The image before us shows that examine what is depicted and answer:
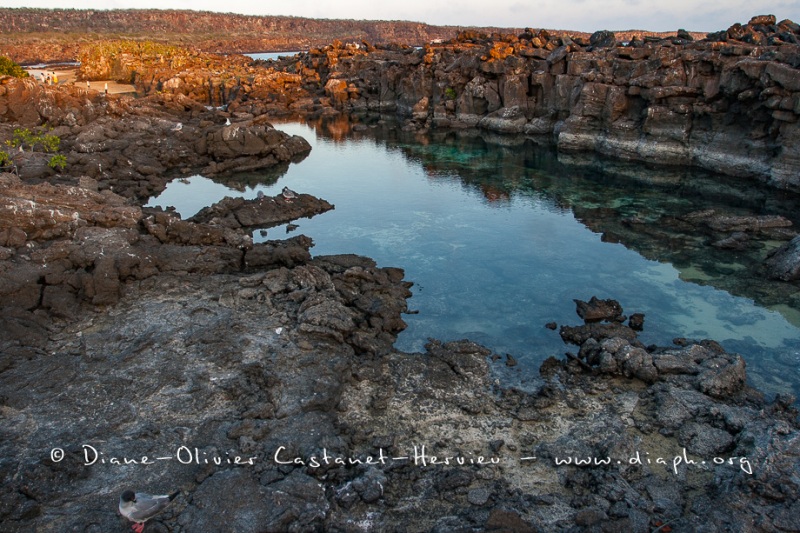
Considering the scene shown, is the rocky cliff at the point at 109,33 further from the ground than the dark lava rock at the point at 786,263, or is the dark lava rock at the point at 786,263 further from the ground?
the rocky cliff at the point at 109,33

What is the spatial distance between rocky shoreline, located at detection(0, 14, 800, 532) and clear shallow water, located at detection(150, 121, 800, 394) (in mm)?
1328

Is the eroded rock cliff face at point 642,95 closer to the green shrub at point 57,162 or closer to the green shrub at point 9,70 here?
the green shrub at point 57,162

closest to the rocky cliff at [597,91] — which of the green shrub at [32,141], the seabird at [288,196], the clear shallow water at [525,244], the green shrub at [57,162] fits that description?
the clear shallow water at [525,244]

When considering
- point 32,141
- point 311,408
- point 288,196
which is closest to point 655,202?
point 288,196

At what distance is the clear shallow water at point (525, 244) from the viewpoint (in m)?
18.3

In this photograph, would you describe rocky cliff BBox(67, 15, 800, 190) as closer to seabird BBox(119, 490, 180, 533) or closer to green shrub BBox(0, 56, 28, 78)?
green shrub BBox(0, 56, 28, 78)

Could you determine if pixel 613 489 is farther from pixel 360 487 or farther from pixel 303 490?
pixel 303 490

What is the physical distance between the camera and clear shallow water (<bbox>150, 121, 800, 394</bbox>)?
18.3 meters

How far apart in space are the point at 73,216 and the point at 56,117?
2758 cm

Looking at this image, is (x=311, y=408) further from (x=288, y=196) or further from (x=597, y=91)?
(x=597, y=91)

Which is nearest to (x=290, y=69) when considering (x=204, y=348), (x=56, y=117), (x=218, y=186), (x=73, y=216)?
(x=56, y=117)

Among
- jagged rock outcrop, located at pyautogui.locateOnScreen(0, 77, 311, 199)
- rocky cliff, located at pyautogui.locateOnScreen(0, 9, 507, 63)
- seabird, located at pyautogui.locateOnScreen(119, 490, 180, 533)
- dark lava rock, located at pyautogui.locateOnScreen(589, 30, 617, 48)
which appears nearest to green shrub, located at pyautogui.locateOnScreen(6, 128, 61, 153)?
jagged rock outcrop, located at pyautogui.locateOnScreen(0, 77, 311, 199)

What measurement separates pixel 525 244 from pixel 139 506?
2042 centimetres

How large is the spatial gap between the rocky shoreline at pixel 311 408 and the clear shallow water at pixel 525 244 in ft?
4.36
